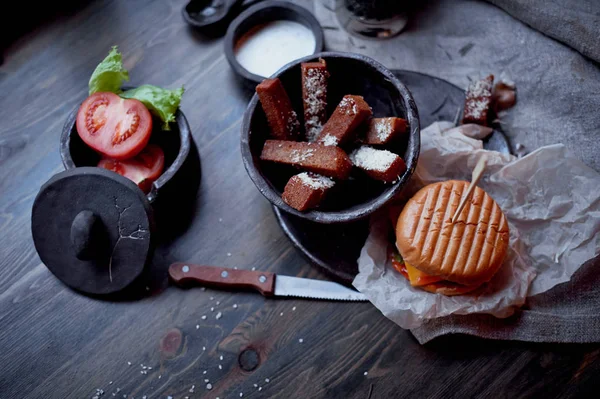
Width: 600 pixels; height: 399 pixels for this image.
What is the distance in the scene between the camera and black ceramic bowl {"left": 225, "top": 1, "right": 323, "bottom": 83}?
1.90 meters

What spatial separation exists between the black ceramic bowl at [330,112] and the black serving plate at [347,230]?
4.3 inches

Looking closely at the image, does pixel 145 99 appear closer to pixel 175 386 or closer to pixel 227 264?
pixel 227 264

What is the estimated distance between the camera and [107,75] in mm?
1729

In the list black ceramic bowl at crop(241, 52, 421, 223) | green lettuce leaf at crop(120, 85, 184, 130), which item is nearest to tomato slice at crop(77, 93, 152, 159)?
green lettuce leaf at crop(120, 85, 184, 130)

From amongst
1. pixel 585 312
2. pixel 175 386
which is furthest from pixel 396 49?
pixel 175 386

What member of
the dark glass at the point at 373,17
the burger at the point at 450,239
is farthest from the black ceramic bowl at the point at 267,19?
the burger at the point at 450,239

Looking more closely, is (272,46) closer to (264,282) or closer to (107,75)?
(107,75)

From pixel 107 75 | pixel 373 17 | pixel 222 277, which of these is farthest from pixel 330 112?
pixel 107 75

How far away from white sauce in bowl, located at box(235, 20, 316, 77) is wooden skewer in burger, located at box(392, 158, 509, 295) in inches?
29.2

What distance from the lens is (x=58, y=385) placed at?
5.27 feet

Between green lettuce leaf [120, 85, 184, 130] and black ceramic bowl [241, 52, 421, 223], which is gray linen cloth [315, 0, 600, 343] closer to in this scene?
black ceramic bowl [241, 52, 421, 223]

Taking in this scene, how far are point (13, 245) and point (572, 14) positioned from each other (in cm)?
200

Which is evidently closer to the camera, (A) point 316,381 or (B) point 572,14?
(A) point 316,381

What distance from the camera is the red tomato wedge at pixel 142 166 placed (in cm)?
168
